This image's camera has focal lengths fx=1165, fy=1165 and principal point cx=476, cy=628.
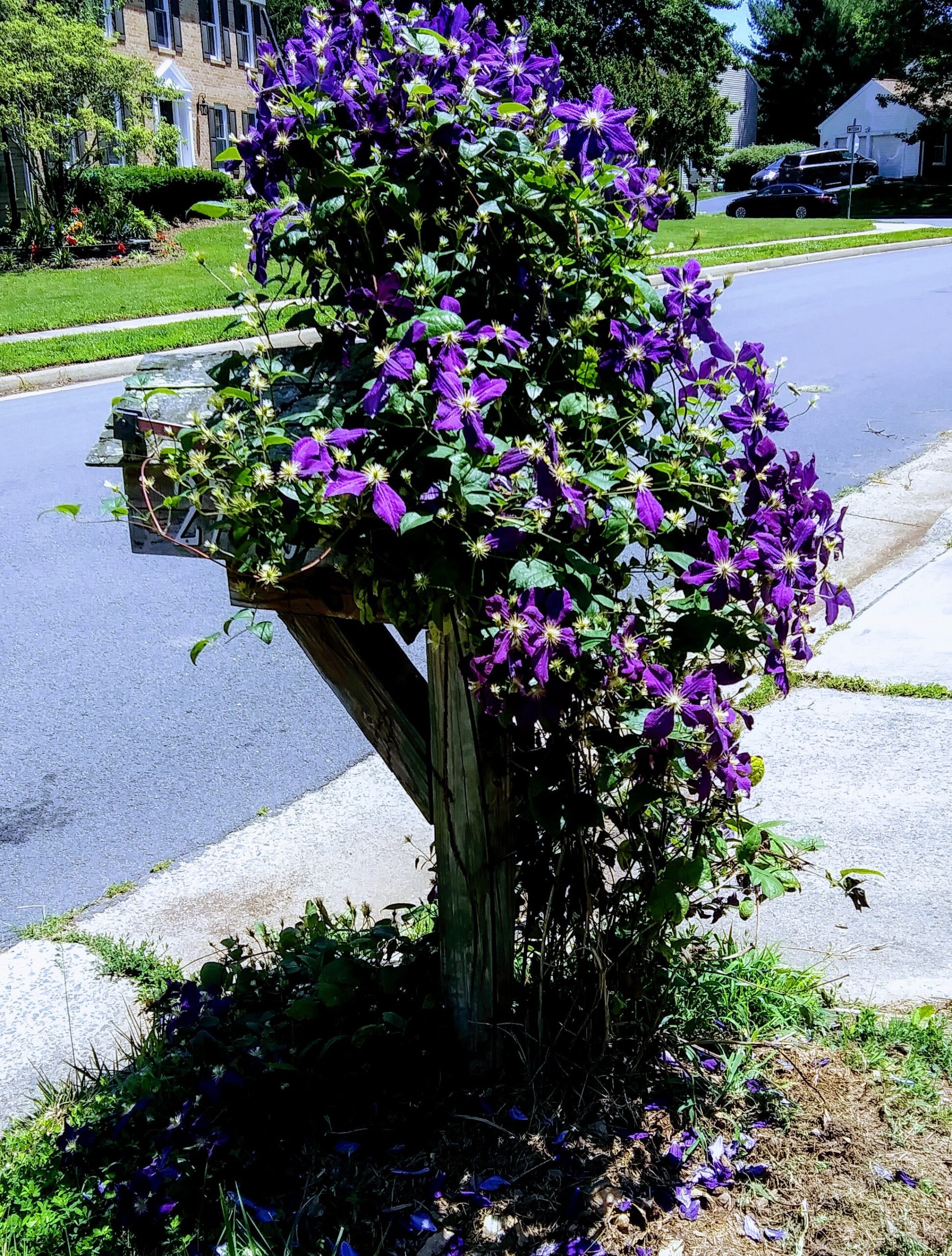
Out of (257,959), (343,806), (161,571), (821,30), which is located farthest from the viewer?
(821,30)

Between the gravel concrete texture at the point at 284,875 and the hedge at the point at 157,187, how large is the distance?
21.7m

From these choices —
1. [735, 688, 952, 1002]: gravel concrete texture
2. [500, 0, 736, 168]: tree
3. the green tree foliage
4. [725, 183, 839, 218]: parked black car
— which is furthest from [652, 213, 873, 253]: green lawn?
the green tree foliage

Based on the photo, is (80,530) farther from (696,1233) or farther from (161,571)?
(696,1233)

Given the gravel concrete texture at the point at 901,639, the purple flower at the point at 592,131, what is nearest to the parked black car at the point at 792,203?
the gravel concrete texture at the point at 901,639

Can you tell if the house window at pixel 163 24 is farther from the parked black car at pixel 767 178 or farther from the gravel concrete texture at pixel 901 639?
the gravel concrete texture at pixel 901 639

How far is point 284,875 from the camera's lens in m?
3.52

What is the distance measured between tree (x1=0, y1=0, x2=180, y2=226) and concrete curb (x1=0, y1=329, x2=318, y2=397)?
9.58 m

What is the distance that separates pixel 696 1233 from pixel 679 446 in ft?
4.50

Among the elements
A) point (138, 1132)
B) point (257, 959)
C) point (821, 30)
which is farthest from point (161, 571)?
point (821, 30)

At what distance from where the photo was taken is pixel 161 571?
6.28m

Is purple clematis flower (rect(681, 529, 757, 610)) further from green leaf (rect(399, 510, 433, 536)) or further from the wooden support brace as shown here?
the wooden support brace

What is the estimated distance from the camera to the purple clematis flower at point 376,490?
5.22 feet

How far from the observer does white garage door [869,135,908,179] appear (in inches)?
2376

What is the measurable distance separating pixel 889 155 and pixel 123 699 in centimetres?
6576
